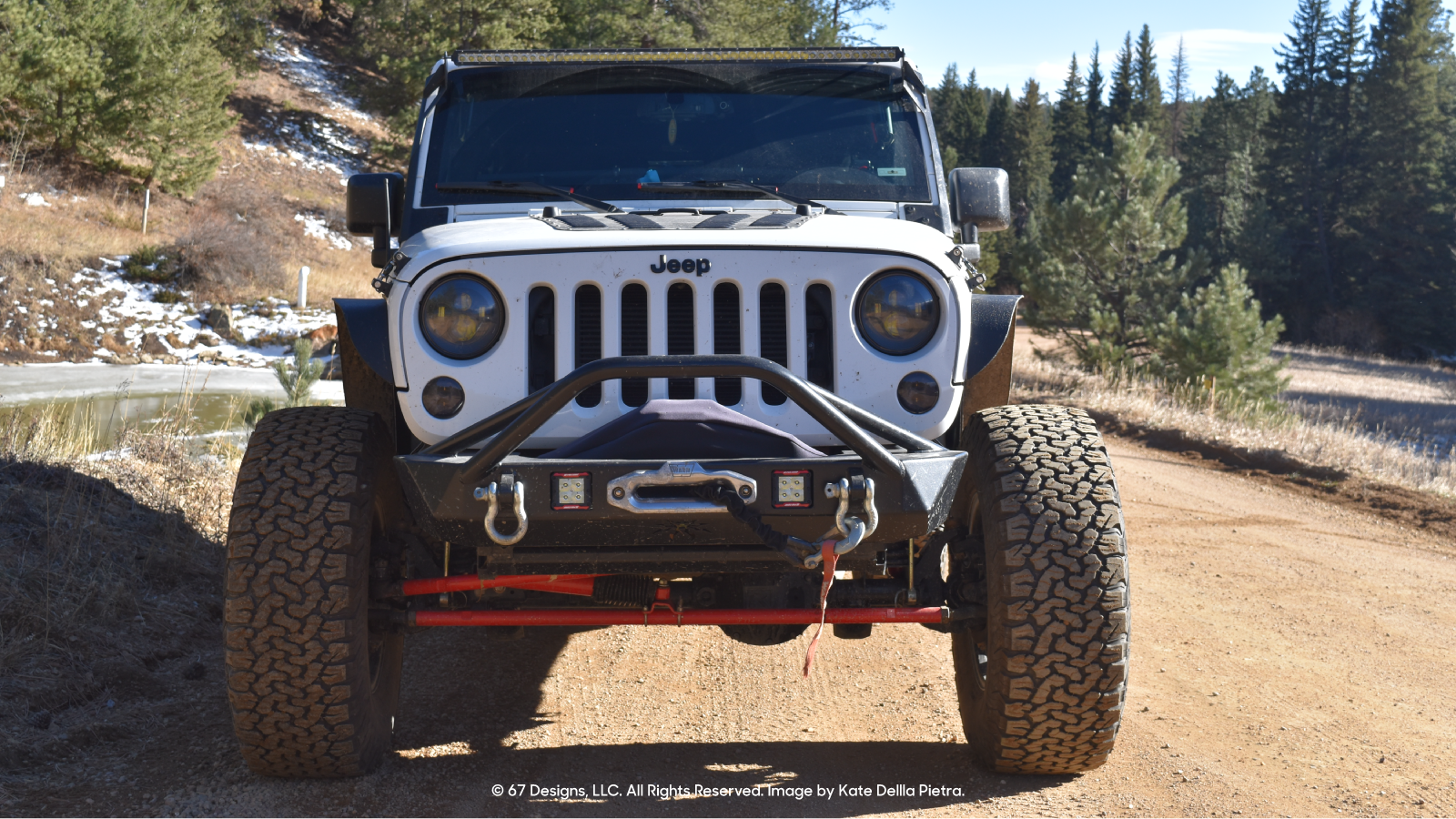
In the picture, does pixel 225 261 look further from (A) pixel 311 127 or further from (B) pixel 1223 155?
(B) pixel 1223 155

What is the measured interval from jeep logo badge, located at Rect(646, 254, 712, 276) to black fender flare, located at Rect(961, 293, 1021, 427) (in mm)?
839

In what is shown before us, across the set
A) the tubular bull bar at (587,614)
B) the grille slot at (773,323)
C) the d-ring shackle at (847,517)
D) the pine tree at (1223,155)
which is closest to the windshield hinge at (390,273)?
the tubular bull bar at (587,614)

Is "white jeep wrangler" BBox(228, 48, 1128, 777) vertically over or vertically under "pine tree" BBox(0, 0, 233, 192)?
under

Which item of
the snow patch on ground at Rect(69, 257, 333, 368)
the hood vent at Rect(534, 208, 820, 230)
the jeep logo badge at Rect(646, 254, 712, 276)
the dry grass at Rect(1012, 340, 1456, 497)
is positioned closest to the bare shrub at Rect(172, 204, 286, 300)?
the snow patch on ground at Rect(69, 257, 333, 368)

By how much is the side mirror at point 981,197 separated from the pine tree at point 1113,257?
1839 centimetres

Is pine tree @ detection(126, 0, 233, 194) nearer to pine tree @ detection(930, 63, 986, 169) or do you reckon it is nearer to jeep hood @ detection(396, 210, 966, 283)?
jeep hood @ detection(396, 210, 966, 283)

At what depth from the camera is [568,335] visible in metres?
3.16

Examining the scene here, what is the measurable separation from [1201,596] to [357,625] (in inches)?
178

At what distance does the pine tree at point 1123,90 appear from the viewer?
7881cm

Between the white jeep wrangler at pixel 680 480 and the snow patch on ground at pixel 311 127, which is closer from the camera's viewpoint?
the white jeep wrangler at pixel 680 480

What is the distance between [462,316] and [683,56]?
203cm

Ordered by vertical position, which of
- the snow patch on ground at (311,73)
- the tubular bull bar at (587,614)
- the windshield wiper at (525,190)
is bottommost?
the tubular bull bar at (587,614)

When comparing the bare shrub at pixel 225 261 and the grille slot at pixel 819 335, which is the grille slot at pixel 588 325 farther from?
the bare shrub at pixel 225 261

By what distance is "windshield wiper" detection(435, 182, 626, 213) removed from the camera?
4.09 metres
